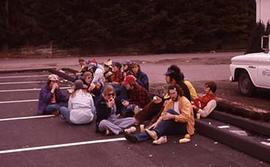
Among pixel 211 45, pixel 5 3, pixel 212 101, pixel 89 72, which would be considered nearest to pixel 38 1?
pixel 5 3

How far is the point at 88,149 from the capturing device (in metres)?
7.70

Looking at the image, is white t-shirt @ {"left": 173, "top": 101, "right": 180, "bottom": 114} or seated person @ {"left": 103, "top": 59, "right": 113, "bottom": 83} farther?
seated person @ {"left": 103, "top": 59, "right": 113, "bottom": 83}

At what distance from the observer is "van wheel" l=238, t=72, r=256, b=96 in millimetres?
11729

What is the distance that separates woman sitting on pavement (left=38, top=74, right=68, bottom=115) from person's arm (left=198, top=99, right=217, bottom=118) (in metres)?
3.36

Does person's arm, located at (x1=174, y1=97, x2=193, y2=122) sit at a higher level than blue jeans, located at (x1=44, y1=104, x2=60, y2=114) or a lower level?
higher

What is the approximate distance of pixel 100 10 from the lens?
114 ft

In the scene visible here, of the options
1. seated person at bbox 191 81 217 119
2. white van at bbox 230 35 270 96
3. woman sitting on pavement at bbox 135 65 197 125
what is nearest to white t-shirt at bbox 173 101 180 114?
woman sitting on pavement at bbox 135 65 197 125

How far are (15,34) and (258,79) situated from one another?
24945 millimetres

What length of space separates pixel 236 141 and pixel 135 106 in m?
2.94

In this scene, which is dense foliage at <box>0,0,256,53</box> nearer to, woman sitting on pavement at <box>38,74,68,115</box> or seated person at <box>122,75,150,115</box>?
woman sitting on pavement at <box>38,74,68,115</box>

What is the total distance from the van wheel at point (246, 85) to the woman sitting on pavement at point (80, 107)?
4.20 m

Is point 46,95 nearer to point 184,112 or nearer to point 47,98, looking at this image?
point 47,98

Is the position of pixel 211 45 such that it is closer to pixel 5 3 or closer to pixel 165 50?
pixel 165 50

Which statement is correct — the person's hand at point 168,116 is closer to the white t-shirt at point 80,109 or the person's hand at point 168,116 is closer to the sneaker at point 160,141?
the sneaker at point 160,141
